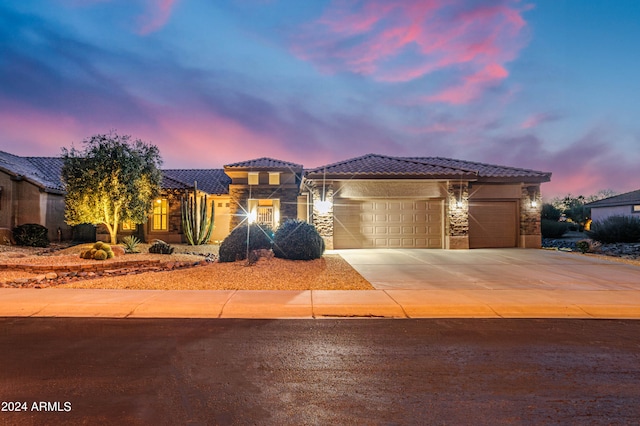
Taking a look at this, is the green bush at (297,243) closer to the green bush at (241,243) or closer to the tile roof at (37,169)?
the green bush at (241,243)

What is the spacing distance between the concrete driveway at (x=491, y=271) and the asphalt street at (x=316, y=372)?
3025 millimetres

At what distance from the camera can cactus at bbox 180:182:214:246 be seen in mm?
19719

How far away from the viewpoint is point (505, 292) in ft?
26.6

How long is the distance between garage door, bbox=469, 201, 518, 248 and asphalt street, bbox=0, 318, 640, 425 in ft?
41.1

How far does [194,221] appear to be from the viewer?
1972 centimetres

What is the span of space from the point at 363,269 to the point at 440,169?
28.7 ft

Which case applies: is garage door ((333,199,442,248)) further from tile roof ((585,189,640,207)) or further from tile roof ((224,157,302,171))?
tile roof ((585,189,640,207))

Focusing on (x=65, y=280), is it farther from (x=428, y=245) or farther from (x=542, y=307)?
(x=428, y=245)

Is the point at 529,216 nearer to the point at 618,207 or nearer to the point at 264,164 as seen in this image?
the point at 264,164

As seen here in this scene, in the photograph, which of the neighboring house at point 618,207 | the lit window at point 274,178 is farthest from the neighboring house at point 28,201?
the neighboring house at point 618,207

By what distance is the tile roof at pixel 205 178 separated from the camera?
2470 centimetres

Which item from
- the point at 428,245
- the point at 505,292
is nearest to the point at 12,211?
the point at 428,245

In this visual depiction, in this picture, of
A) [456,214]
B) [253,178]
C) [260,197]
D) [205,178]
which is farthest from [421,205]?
[205,178]

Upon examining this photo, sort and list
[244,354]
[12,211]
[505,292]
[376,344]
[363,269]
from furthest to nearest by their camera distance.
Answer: [12,211], [363,269], [505,292], [376,344], [244,354]
